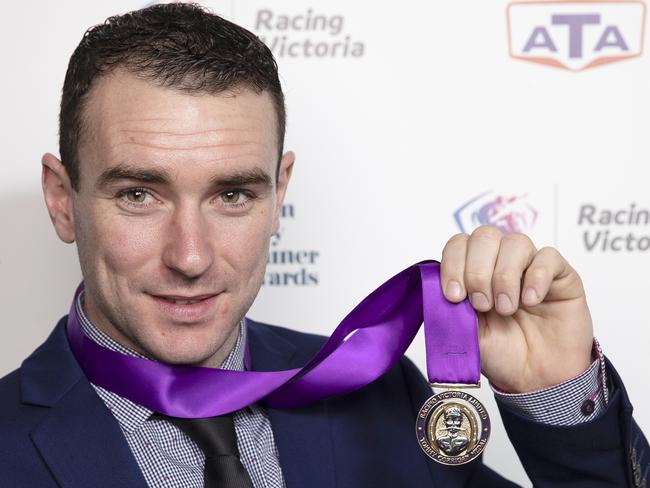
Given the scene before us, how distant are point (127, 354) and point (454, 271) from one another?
22.3 inches

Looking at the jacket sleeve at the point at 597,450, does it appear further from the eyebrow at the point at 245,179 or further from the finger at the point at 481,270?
the eyebrow at the point at 245,179

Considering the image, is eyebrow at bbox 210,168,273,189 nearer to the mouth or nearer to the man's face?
the man's face

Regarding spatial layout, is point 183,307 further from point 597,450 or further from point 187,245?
point 597,450

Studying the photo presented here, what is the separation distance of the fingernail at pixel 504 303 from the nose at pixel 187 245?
460 millimetres

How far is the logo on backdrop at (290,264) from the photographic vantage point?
7.95 feet

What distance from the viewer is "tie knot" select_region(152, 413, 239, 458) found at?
5.23 feet

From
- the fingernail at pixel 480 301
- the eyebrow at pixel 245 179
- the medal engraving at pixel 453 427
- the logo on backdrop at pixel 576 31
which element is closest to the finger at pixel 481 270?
the fingernail at pixel 480 301

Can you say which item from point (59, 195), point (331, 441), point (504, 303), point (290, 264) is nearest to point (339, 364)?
point (331, 441)

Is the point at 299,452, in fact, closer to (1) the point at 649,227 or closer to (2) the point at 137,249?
(2) the point at 137,249

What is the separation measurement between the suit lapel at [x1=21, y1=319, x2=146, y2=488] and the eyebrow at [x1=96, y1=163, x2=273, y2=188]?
0.32m

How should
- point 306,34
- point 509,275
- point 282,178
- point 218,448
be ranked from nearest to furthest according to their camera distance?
1. point 509,275
2. point 218,448
3. point 282,178
4. point 306,34

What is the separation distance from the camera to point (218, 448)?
1.59 meters

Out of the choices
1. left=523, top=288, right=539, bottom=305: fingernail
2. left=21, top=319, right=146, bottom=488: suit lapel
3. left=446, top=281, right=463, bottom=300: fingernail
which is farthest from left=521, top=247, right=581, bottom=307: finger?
left=21, top=319, right=146, bottom=488: suit lapel

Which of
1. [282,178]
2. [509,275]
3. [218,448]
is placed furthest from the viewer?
[282,178]
